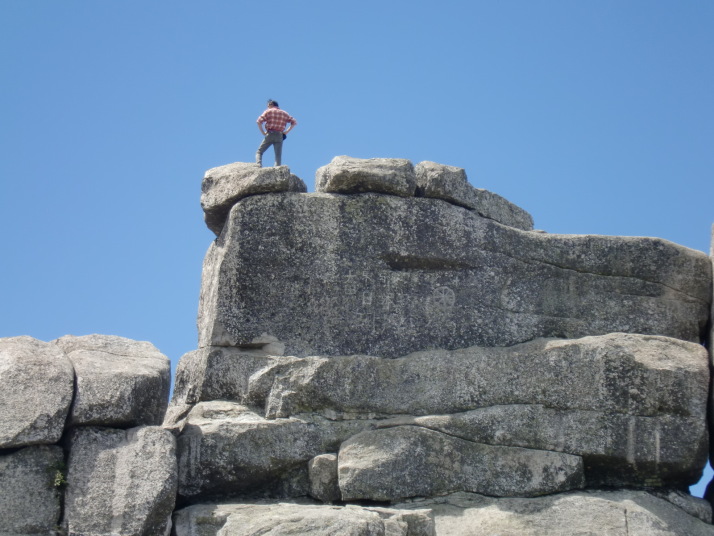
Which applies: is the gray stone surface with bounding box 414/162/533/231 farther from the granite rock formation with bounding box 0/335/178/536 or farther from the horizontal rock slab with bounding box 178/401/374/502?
→ the granite rock formation with bounding box 0/335/178/536

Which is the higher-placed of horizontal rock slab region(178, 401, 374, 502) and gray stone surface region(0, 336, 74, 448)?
gray stone surface region(0, 336, 74, 448)

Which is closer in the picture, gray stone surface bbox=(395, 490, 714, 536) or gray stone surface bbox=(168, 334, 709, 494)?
gray stone surface bbox=(395, 490, 714, 536)

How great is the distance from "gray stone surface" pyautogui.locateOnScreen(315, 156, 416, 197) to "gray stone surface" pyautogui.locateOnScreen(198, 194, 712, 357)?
0.59ft

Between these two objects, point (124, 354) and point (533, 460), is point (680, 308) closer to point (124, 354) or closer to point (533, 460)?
point (533, 460)

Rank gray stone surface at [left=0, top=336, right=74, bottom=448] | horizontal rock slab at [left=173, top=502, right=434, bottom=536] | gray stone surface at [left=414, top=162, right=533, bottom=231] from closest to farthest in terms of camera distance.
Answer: horizontal rock slab at [left=173, top=502, right=434, bottom=536], gray stone surface at [left=0, top=336, right=74, bottom=448], gray stone surface at [left=414, top=162, right=533, bottom=231]

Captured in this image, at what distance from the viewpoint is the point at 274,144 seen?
2167cm

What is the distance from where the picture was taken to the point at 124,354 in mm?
18766

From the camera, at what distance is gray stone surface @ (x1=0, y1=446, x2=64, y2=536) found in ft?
54.5

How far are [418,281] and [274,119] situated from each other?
4240mm

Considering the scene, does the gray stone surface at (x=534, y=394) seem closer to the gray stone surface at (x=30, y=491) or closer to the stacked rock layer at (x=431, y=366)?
the stacked rock layer at (x=431, y=366)

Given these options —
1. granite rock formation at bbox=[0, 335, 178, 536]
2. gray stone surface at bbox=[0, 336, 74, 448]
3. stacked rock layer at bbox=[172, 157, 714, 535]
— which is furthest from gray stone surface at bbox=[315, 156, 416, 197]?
gray stone surface at bbox=[0, 336, 74, 448]

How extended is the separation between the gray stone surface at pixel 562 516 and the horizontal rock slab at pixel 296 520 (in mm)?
993

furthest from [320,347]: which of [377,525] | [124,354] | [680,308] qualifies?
[680,308]

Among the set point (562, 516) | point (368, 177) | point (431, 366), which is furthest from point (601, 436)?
point (368, 177)
